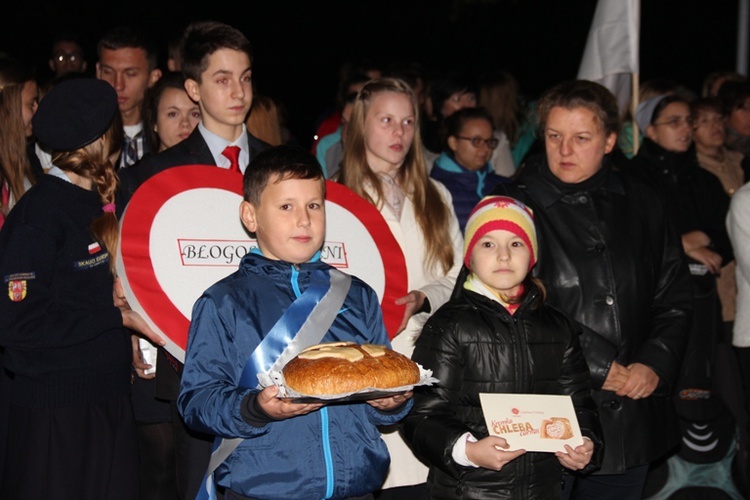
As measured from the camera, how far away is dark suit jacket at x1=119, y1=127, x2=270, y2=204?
478 centimetres

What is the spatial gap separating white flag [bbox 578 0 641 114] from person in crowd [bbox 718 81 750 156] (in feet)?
3.96

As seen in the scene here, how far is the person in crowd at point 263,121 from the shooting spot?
20.2 ft

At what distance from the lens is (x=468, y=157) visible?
750 centimetres

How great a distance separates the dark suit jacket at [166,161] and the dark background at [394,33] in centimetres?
1050

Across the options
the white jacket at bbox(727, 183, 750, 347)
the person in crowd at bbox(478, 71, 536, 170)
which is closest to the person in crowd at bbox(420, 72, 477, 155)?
the person in crowd at bbox(478, 71, 536, 170)

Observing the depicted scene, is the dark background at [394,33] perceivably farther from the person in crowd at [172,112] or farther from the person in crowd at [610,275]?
the person in crowd at [610,275]

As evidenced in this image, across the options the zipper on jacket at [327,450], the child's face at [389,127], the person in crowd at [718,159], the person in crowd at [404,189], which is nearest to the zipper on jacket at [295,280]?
the zipper on jacket at [327,450]

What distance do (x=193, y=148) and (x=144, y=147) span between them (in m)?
1.94

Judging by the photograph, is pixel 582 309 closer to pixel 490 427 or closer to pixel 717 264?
pixel 490 427

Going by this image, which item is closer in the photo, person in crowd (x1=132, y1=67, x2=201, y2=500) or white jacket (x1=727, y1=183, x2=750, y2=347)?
person in crowd (x1=132, y1=67, x2=201, y2=500)

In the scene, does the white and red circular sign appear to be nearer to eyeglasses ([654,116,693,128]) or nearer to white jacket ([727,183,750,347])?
white jacket ([727,183,750,347])

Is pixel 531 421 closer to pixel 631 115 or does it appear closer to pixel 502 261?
pixel 502 261

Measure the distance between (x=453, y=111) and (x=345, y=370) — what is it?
604 centimetres

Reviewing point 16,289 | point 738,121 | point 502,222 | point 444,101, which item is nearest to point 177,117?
point 16,289
